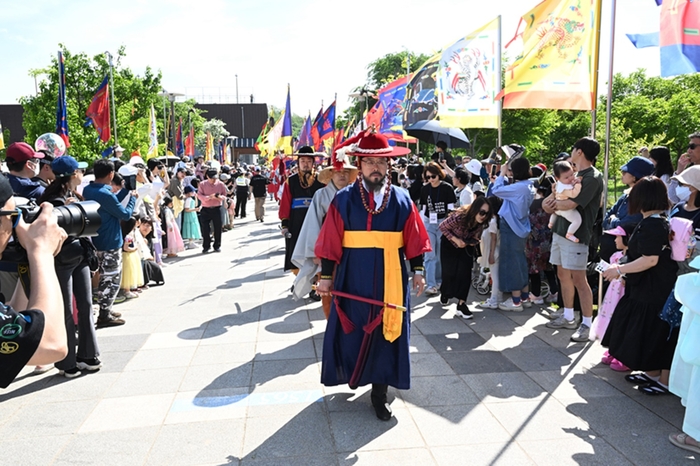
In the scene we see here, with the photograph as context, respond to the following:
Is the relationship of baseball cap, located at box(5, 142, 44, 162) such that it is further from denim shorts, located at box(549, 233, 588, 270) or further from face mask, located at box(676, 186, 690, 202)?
face mask, located at box(676, 186, 690, 202)

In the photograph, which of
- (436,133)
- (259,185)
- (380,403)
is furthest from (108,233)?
(259,185)

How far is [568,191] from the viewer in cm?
554

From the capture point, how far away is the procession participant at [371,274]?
4.02m

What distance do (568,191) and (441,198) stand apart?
2.32 m

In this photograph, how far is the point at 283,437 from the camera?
145 inches

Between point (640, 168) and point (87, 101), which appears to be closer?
point (640, 168)

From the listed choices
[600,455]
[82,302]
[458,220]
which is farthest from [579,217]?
[82,302]

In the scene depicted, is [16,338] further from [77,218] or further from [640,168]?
[640,168]

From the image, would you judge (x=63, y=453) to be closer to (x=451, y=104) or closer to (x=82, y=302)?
(x=82, y=302)

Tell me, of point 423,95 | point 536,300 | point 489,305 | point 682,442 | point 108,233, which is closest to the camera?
point 682,442

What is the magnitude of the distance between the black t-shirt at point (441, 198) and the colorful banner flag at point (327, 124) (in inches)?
531

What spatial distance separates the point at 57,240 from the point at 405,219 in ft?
8.56

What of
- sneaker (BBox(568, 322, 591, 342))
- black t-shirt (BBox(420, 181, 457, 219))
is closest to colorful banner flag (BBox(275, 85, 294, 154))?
black t-shirt (BBox(420, 181, 457, 219))

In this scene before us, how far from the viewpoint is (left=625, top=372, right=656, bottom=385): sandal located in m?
4.38
